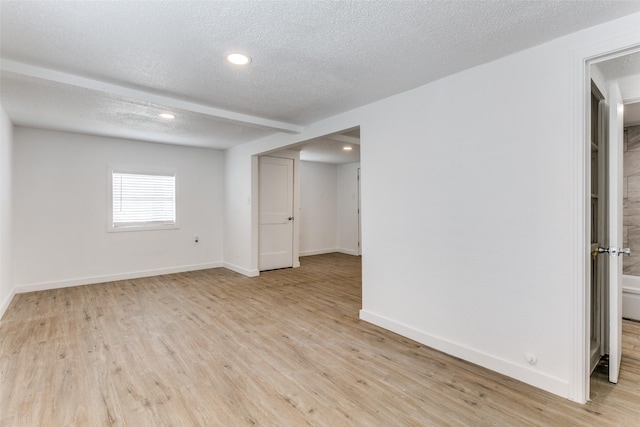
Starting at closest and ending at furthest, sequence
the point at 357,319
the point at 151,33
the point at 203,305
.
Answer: the point at 151,33, the point at 357,319, the point at 203,305

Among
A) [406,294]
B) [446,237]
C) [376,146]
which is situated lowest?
[406,294]

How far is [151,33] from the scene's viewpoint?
6.43 ft

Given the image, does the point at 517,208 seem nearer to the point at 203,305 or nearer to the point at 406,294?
the point at 406,294

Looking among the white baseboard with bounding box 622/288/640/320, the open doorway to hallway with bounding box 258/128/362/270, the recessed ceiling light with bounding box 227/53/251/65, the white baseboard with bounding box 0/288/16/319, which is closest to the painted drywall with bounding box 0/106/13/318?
the white baseboard with bounding box 0/288/16/319

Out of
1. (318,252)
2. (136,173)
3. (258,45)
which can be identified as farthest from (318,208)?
(258,45)

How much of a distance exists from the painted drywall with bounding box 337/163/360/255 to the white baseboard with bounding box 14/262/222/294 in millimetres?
3274

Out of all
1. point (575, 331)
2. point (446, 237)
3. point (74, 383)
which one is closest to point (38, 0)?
point (74, 383)

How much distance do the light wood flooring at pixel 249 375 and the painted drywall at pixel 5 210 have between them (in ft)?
1.07

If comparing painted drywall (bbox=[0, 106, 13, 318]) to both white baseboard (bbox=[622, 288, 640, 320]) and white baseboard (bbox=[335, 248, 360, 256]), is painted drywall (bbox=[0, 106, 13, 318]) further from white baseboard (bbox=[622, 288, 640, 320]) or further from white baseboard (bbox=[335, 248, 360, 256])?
white baseboard (bbox=[622, 288, 640, 320])

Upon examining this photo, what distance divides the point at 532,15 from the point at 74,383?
146 inches

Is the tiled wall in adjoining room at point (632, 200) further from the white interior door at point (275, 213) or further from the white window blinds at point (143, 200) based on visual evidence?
the white window blinds at point (143, 200)

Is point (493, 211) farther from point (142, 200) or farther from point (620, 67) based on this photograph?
point (142, 200)

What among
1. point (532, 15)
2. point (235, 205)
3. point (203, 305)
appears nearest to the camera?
point (532, 15)

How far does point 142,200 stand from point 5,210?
1822mm
